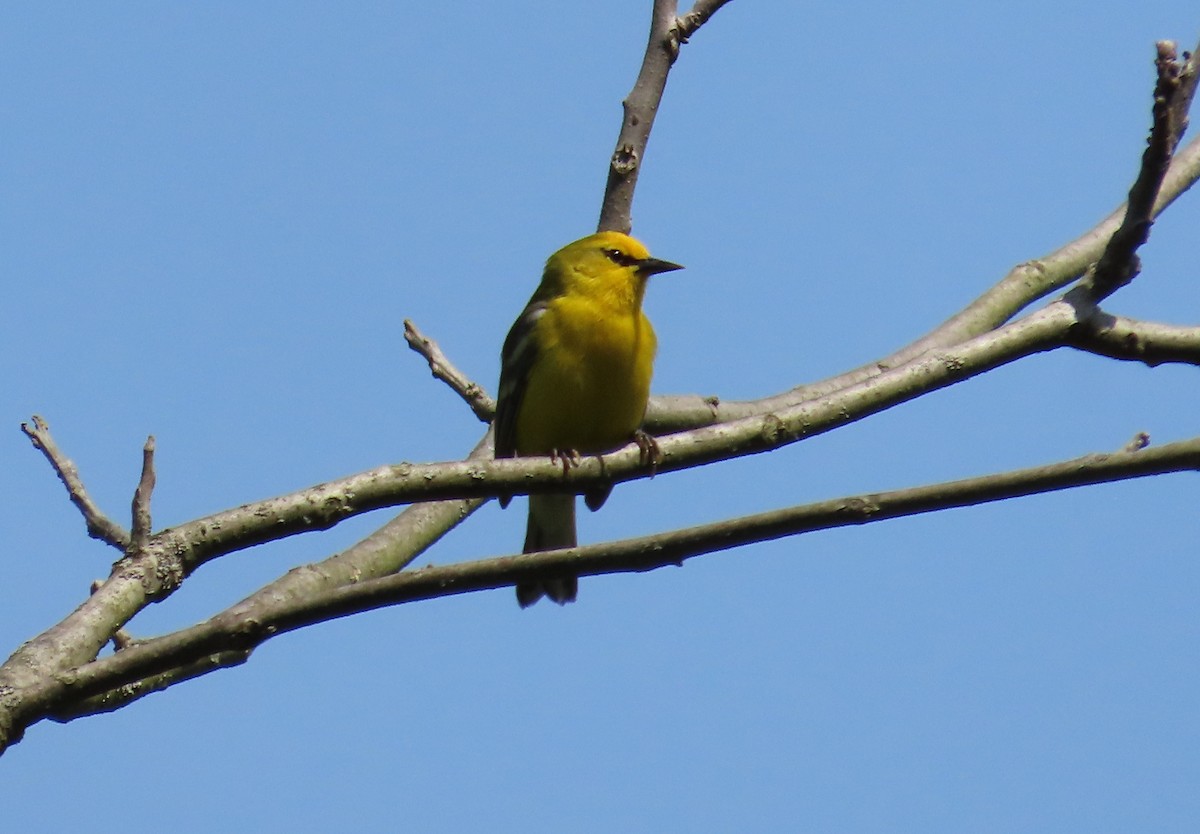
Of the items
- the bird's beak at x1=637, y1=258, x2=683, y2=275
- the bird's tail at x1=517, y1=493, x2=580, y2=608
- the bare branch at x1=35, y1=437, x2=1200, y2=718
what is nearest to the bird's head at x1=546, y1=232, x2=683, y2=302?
the bird's beak at x1=637, y1=258, x2=683, y2=275

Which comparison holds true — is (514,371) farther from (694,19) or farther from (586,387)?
(694,19)

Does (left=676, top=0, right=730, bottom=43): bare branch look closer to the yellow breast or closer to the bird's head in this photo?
the bird's head

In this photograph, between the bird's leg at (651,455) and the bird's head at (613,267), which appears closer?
the bird's leg at (651,455)

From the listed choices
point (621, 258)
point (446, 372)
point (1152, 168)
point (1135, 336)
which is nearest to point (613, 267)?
point (621, 258)

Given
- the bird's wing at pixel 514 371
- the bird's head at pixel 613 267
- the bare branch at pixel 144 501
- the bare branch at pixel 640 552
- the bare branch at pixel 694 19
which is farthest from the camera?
the bird's head at pixel 613 267

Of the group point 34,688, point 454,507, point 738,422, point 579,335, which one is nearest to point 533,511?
point 579,335

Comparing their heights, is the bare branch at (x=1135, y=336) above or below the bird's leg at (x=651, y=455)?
above

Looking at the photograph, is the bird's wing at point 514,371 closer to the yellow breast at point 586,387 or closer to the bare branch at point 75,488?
the yellow breast at point 586,387

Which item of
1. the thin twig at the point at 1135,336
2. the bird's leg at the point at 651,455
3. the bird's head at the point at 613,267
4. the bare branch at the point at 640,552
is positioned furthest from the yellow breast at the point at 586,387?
the bare branch at the point at 640,552
